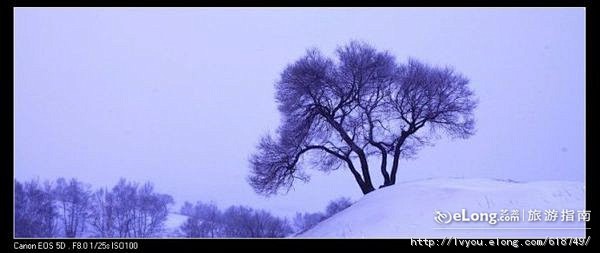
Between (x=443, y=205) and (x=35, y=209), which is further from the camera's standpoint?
(x=35, y=209)

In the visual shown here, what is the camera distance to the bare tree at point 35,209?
18.5 meters

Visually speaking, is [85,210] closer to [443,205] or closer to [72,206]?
[72,206]

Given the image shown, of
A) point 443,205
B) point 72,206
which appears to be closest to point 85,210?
point 72,206

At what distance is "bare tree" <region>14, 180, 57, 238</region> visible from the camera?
18531 millimetres

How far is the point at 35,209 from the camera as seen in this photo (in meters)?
20.9

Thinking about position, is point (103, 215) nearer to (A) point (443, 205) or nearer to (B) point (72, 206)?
(B) point (72, 206)

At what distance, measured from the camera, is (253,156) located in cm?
Result: 2352

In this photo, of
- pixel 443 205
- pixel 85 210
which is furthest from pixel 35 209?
pixel 443 205

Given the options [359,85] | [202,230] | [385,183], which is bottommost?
[202,230]

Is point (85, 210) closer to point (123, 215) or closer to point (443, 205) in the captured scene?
point (123, 215)

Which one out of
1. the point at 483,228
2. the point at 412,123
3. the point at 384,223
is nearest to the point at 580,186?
the point at 483,228

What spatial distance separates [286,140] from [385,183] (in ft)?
14.0

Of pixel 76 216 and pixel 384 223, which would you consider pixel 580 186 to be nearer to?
pixel 384 223

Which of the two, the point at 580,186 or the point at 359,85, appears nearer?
the point at 580,186
